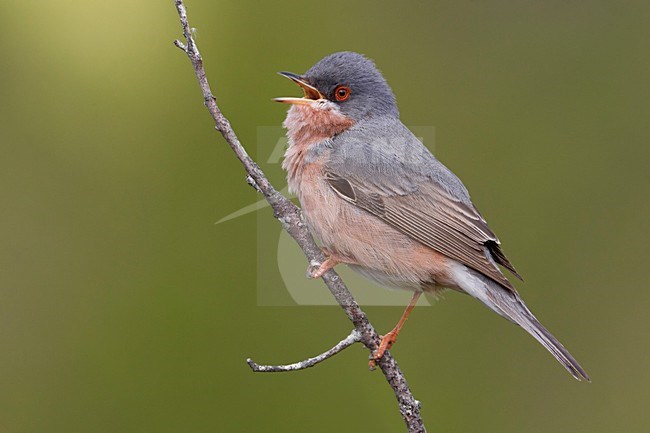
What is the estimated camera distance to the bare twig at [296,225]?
3195 millimetres

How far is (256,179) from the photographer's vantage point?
130 inches

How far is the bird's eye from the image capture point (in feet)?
14.4

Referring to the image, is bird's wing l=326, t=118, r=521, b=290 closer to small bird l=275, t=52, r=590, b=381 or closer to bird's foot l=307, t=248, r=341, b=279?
small bird l=275, t=52, r=590, b=381

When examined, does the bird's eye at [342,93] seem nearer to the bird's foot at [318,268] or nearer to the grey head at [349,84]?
the grey head at [349,84]

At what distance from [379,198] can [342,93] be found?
2.02ft

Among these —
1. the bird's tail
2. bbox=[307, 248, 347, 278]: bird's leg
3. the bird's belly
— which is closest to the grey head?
the bird's belly

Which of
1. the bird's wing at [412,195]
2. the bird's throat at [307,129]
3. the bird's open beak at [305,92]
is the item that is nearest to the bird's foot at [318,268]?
the bird's wing at [412,195]

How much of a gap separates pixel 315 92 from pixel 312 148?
12.0 inches

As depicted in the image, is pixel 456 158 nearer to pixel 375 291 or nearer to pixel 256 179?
pixel 375 291

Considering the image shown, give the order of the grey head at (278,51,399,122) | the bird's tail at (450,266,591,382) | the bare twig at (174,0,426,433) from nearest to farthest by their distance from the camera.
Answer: the bare twig at (174,0,426,433) → the bird's tail at (450,266,591,382) → the grey head at (278,51,399,122)

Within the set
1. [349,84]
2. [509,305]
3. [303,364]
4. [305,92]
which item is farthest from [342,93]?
[303,364]

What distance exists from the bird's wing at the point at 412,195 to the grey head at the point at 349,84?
0.75ft

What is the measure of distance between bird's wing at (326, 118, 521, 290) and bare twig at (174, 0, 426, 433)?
504 mm

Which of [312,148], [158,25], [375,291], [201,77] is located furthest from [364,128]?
[158,25]
